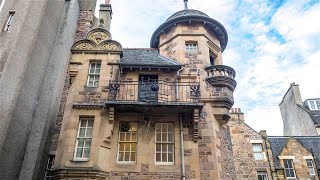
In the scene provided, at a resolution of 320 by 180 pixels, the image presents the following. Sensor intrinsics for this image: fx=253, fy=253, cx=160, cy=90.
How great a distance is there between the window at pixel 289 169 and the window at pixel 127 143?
616 inches

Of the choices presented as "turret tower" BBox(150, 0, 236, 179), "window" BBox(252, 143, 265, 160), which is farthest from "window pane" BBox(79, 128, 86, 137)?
"window" BBox(252, 143, 265, 160)

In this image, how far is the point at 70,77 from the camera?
13.1 m

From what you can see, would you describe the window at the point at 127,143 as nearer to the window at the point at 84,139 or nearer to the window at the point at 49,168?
the window at the point at 84,139

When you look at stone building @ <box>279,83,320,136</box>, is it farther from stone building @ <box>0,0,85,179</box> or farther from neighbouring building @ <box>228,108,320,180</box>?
stone building @ <box>0,0,85,179</box>

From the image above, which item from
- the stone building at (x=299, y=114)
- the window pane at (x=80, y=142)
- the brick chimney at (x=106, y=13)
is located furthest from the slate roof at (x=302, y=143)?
the brick chimney at (x=106, y=13)

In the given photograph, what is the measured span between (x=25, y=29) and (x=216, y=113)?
992cm

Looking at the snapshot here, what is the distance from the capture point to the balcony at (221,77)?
13.2m

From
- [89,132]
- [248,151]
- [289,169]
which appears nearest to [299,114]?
[289,169]

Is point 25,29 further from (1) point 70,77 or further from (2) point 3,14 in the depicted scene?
(1) point 70,77

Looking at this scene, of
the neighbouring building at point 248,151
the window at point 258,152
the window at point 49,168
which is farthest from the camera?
the window at point 258,152

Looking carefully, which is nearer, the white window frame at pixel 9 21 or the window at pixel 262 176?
the white window frame at pixel 9 21

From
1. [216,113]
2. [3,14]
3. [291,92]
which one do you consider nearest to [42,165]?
[3,14]

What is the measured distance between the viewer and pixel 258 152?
2147 cm

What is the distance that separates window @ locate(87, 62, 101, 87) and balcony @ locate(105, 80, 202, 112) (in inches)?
38.6
